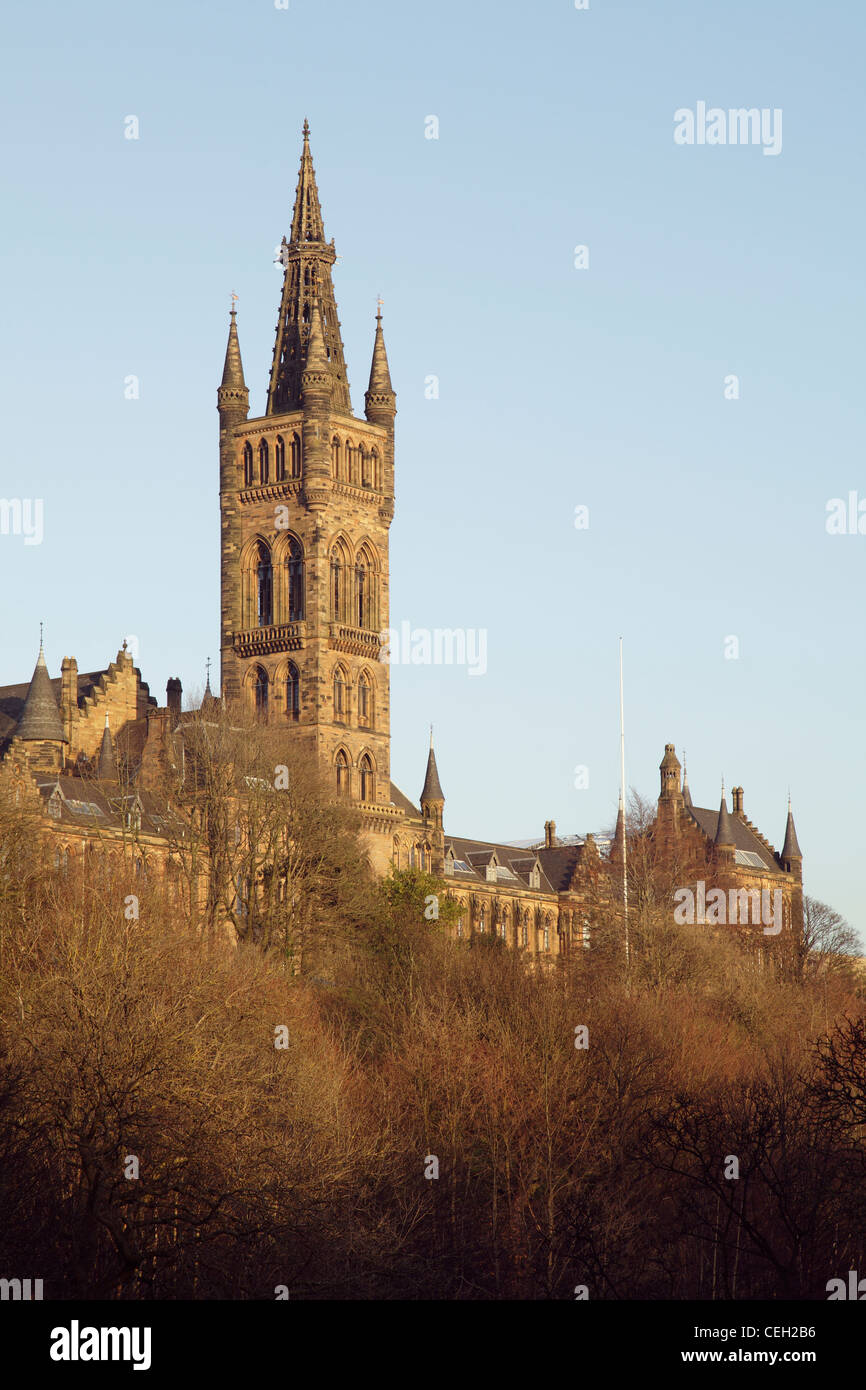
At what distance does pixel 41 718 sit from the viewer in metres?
119

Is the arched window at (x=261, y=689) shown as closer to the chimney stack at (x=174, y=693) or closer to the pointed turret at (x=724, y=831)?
the chimney stack at (x=174, y=693)

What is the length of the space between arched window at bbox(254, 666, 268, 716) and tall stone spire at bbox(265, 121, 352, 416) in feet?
49.0

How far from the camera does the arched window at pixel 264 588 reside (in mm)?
128500

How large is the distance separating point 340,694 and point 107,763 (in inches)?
633

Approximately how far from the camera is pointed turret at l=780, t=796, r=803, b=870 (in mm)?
170750

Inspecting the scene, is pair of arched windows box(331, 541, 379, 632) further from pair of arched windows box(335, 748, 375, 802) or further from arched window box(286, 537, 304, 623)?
pair of arched windows box(335, 748, 375, 802)

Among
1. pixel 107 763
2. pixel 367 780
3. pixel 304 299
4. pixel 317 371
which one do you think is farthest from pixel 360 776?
pixel 304 299

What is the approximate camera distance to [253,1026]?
6338cm

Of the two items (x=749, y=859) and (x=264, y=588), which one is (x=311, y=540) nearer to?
(x=264, y=588)

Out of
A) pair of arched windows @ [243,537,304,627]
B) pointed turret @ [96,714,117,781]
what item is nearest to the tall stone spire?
pair of arched windows @ [243,537,304,627]

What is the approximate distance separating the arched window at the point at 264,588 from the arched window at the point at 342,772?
8.36 metres

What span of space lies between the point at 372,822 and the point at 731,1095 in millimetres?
56873
